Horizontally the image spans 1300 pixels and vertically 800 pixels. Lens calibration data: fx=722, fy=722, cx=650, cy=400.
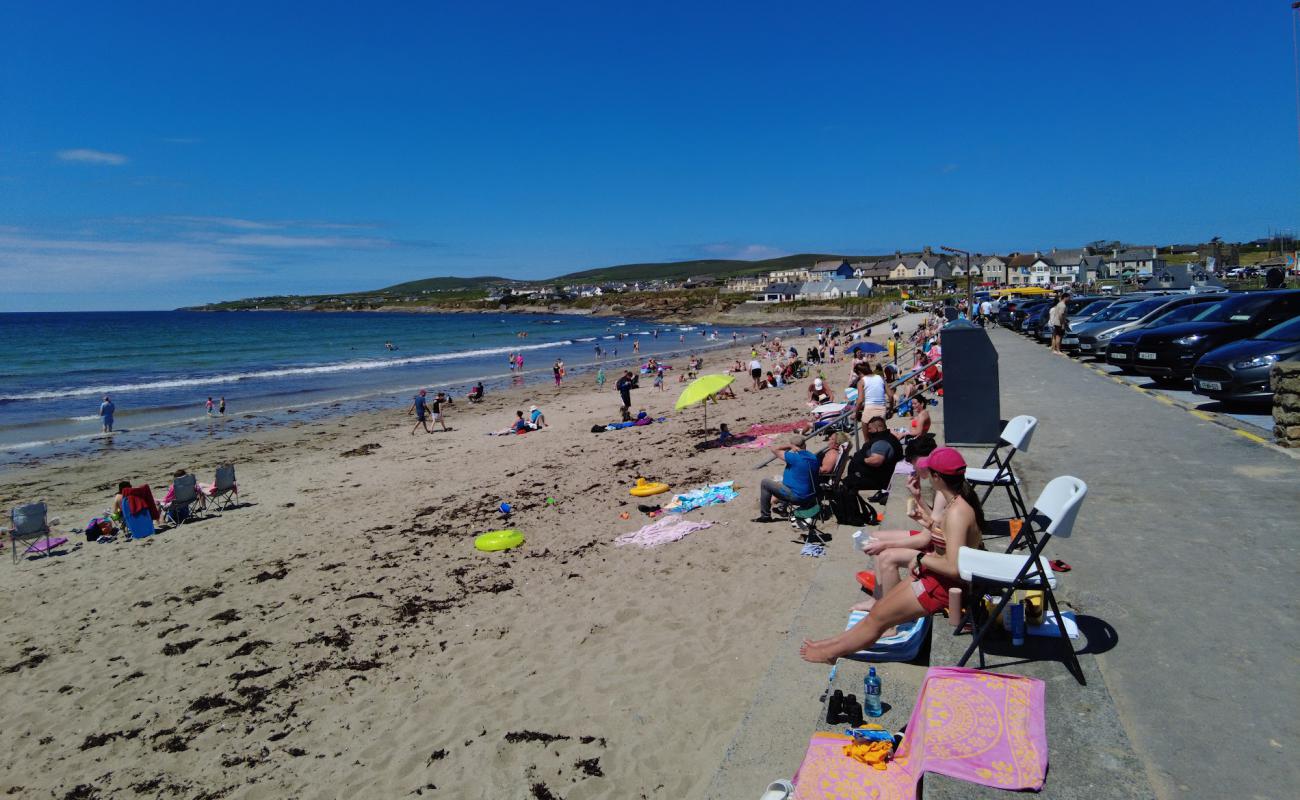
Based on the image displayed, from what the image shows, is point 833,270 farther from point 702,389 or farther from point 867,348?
point 702,389

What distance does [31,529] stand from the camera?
36.1ft

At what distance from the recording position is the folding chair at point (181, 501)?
12.3 meters

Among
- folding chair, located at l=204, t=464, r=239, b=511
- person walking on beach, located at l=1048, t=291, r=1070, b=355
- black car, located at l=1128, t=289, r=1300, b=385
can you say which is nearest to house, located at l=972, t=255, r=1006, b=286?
person walking on beach, located at l=1048, t=291, r=1070, b=355

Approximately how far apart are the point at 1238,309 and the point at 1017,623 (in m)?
12.2

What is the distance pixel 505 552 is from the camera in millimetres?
9516

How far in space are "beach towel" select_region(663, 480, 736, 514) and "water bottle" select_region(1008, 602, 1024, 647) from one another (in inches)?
239

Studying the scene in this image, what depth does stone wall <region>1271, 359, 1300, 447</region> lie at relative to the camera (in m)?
7.45

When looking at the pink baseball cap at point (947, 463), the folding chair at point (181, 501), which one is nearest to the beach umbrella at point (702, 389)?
the folding chair at point (181, 501)

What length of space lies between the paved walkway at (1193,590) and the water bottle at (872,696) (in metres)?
0.96

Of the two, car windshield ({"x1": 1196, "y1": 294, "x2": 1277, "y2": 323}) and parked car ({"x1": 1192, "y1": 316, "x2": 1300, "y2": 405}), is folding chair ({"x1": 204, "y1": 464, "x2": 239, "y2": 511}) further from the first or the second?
car windshield ({"x1": 1196, "y1": 294, "x2": 1277, "y2": 323})

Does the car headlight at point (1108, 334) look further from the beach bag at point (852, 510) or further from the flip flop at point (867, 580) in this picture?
the flip flop at point (867, 580)

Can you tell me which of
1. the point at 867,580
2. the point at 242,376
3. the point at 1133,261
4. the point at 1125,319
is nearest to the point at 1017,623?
the point at 867,580

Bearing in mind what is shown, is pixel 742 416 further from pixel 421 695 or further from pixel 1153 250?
pixel 1153 250

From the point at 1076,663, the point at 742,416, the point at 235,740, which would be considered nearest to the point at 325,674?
the point at 235,740
